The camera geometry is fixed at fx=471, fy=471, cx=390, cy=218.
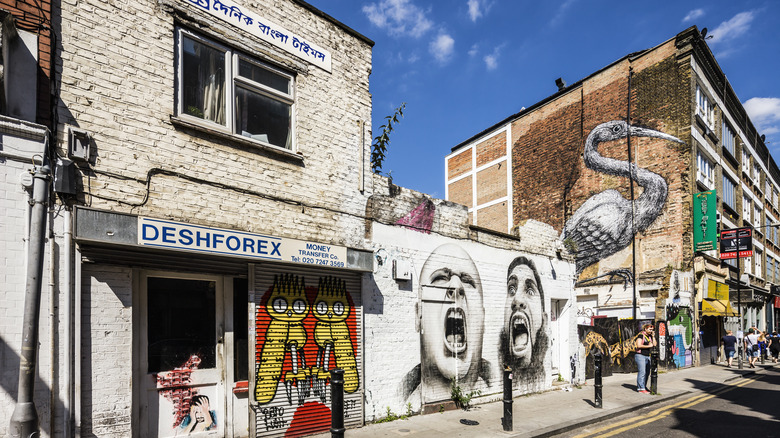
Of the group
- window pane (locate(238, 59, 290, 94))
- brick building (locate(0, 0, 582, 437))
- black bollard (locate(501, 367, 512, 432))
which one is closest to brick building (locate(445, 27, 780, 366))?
black bollard (locate(501, 367, 512, 432))

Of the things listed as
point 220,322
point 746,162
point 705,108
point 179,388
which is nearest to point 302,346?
point 220,322

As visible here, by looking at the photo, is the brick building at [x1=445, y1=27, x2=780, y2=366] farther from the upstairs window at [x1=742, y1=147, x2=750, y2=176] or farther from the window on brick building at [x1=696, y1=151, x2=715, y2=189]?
the upstairs window at [x1=742, y1=147, x2=750, y2=176]

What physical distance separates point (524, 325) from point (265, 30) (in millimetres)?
8859

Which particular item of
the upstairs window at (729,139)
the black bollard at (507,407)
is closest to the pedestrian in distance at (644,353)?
the black bollard at (507,407)

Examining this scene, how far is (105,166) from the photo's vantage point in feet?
18.6

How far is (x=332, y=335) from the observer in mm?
7926

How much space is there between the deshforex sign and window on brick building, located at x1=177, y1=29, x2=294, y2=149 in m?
1.65

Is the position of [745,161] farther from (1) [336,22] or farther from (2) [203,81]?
(2) [203,81]

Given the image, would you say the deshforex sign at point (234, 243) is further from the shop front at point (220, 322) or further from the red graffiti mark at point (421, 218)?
the red graffiti mark at point (421, 218)

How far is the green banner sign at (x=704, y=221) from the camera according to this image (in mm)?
19297

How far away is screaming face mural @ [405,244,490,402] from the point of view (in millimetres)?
9391

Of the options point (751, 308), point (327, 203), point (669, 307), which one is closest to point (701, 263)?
point (669, 307)

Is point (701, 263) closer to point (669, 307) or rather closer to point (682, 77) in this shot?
point (669, 307)

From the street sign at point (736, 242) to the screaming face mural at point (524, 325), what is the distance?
14.9 m
